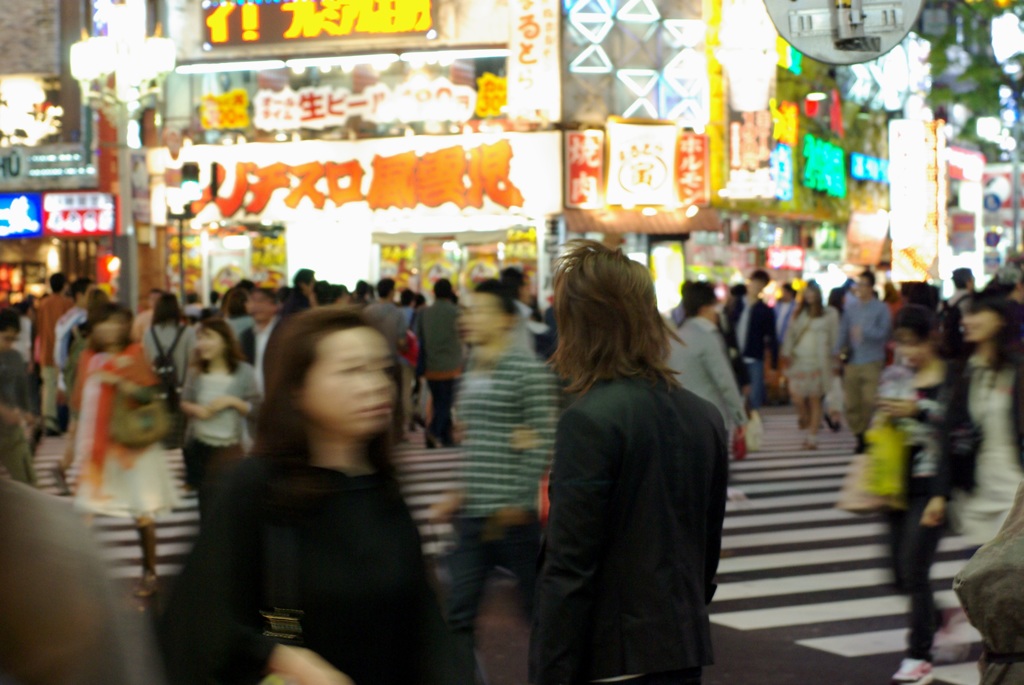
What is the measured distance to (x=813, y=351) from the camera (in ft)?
57.3

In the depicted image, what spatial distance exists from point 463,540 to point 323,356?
3.13 m

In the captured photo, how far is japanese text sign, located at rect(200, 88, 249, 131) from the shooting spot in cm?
2633

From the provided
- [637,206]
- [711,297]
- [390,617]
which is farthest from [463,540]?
[637,206]

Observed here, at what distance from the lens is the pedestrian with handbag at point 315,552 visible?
2.79m

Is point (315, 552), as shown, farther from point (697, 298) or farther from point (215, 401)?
point (697, 298)

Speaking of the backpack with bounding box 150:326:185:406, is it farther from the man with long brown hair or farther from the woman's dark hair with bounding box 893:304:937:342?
the man with long brown hair

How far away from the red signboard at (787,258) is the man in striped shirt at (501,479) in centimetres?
2549

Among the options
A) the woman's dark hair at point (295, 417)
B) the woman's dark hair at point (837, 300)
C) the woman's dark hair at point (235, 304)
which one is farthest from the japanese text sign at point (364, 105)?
the woman's dark hair at point (295, 417)

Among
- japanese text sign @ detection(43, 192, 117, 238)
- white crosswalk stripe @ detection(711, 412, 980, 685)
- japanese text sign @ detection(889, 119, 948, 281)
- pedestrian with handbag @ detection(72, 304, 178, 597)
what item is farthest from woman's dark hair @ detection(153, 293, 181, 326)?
japanese text sign @ detection(889, 119, 948, 281)

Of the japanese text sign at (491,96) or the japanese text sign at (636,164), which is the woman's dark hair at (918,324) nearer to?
the japanese text sign at (636,164)

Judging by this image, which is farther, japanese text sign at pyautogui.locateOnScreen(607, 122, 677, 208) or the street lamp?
japanese text sign at pyautogui.locateOnScreen(607, 122, 677, 208)

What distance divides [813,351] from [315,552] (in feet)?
49.6

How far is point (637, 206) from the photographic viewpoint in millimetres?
24938

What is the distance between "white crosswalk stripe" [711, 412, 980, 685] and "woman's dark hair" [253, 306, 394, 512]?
449 centimetres
